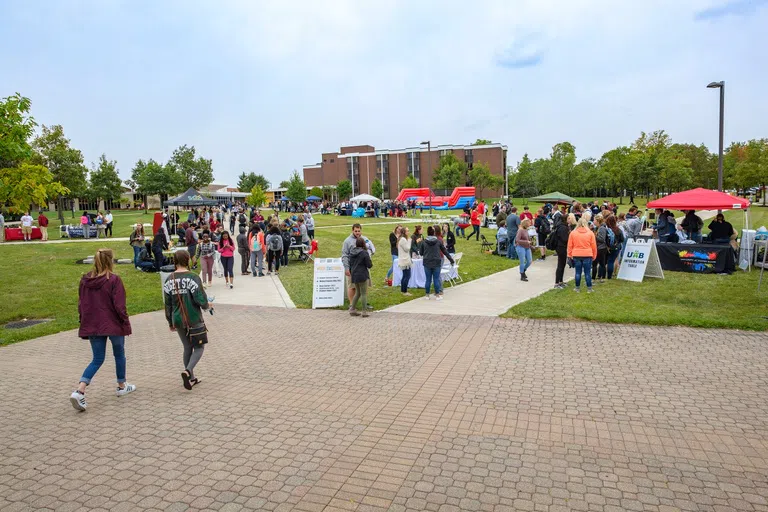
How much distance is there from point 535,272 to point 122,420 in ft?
40.1

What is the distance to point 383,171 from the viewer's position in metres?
109

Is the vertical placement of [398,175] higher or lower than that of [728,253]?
higher

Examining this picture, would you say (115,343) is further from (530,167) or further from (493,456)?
(530,167)

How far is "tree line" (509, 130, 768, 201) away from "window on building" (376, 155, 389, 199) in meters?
28.3

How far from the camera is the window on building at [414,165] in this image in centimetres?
10572

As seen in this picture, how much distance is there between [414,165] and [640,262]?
94.6 metres

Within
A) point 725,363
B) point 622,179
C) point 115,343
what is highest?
point 622,179

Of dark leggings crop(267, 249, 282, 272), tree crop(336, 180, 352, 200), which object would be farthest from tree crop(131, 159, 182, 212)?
dark leggings crop(267, 249, 282, 272)

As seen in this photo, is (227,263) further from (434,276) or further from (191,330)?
(191,330)

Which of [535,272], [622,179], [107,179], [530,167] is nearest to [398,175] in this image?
[530,167]

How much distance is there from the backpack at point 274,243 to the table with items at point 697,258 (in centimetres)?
1117

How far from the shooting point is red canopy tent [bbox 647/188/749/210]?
1422 cm

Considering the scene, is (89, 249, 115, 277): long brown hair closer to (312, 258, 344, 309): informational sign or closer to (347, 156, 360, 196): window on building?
(312, 258, 344, 309): informational sign

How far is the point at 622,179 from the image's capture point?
63.7m
